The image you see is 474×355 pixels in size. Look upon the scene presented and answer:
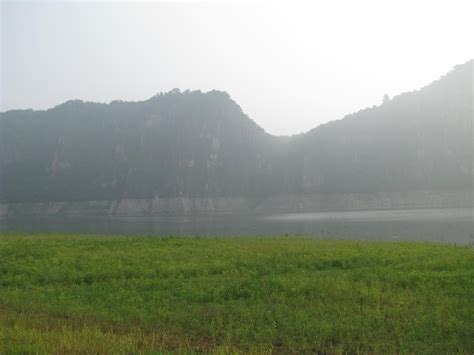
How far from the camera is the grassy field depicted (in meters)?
9.10

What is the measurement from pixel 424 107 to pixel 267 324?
628 ft

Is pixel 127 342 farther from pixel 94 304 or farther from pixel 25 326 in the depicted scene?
pixel 94 304

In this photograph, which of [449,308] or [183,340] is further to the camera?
[449,308]

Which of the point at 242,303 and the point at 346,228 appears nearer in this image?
the point at 242,303

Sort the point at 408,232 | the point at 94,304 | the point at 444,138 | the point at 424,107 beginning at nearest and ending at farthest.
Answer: the point at 94,304 < the point at 408,232 < the point at 444,138 < the point at 424,107

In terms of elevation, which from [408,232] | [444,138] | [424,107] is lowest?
[408,232]

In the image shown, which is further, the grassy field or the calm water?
the calm water

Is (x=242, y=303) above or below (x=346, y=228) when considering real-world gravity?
above

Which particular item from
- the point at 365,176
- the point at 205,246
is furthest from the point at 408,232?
the point at 365,176

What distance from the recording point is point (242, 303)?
1229 cm

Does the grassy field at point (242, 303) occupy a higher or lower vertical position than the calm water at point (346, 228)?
higher

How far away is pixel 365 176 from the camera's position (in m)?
175

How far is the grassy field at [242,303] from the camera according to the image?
910 cm

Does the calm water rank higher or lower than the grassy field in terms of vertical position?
lower
